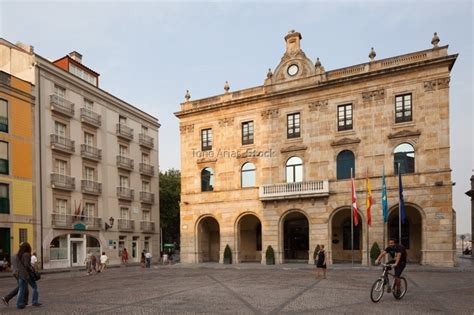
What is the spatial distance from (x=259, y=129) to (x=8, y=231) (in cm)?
1955

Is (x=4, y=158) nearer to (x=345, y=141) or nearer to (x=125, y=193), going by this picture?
(x=125, y=193)

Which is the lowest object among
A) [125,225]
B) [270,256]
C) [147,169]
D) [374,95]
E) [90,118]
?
[270,256]

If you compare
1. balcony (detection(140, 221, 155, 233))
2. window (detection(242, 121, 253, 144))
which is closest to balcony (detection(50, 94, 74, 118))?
balcony (detection(140, 221, 155, 233))

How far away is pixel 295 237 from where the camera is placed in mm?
33250

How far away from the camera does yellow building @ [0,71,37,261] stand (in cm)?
2745

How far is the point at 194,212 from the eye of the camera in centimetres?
3412

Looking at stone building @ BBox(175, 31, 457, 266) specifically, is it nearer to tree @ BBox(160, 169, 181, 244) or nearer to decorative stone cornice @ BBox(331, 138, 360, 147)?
decorative stone cornice @ BBox(331, 138, 360, 147)

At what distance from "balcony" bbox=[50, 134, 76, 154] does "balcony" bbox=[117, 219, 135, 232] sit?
847 cm

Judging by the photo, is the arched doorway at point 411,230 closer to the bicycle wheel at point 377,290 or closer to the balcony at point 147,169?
the bicycle wheel at point 377,290

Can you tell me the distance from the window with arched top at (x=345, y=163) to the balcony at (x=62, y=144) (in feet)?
69.9

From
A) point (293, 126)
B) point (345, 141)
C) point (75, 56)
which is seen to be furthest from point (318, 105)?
point (75, 56)

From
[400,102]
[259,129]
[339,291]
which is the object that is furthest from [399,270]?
[259,129]

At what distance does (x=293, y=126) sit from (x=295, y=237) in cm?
927

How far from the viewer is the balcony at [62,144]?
3135cm
